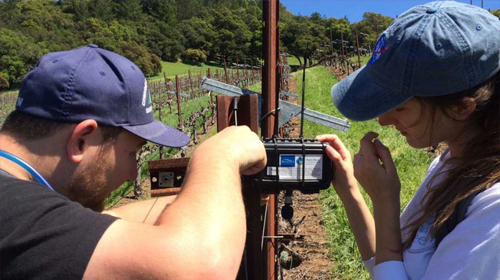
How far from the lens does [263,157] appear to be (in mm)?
1413

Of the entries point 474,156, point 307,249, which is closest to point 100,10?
point 307,249

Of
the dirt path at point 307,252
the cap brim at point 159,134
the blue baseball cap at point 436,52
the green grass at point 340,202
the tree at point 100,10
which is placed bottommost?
the dirt path at point 307,252

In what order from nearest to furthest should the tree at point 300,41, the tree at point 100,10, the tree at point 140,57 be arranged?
the tree at point 300,41, the tree at point 140,57, the tree at point 100,10

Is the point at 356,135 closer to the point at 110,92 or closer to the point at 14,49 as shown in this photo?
the point at 110,92

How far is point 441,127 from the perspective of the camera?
123 centimetres

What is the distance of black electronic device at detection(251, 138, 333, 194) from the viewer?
1.54 meters

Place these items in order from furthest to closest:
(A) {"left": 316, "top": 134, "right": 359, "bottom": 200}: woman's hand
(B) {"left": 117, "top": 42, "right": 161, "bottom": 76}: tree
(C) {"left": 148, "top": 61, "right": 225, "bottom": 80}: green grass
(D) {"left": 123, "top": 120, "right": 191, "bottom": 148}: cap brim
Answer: (C) {"left": 148, "top": 61, "right": 225, "bottom": 80}: green grass < (B) {"left": 117, "top": 42, "right": 161, "bottom": 76}: tree < (A) {"left": 316, "top": 134, "right": 359, "bottom": 200}: woman's hand < (D) {"left": 123, "top": 120, "right": 191, "bottom": 148}: cap brim

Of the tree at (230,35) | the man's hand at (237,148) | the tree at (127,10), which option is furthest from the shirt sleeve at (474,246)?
the tree at (127,10)

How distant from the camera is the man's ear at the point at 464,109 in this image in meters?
1.16

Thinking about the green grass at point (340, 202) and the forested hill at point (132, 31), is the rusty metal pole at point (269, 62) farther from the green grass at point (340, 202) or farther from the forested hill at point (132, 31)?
the forested hill at point (132, 31)

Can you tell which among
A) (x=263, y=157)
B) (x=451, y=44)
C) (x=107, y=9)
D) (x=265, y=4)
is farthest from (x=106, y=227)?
(x=107, y=9)

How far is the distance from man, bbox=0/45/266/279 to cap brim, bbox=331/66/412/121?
343 millimetres

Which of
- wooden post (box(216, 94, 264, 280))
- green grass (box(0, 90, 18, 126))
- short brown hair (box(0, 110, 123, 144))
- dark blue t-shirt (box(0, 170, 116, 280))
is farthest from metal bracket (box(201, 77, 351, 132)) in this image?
green grass (box(0, 90, 18, 126))

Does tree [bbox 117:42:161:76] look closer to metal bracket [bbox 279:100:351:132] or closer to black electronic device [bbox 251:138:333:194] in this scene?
metal bracket [bbox 279:100:351:132]
